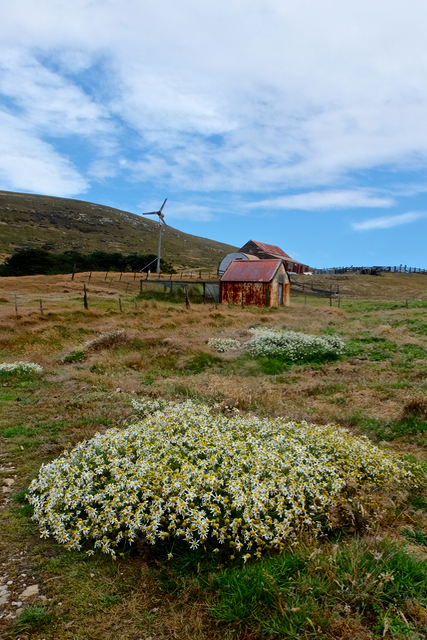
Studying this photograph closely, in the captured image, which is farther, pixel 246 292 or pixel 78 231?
pixel 78 231

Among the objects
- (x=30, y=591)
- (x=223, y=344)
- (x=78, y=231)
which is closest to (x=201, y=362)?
(x=223, y=344)

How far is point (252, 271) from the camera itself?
1356 inches

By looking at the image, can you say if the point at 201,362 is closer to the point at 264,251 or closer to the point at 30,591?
the point at 30,591

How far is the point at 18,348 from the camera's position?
15.3 m

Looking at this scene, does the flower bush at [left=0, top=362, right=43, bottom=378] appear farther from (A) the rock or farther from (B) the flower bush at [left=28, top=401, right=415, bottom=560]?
(A) the rock

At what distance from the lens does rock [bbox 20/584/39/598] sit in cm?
361

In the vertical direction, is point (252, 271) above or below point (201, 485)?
above

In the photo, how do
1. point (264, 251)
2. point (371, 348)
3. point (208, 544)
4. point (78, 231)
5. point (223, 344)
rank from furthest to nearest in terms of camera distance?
point (78, 231) < point (264, 251) < point (223, 344) < point (371, 348) < point (208, 544)

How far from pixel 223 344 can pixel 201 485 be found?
36.3 feet

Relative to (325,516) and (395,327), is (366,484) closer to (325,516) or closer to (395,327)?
(325,516)

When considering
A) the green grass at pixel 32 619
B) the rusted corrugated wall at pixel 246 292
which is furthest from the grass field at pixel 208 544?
the rusted corrugated wall at pixel 246 292

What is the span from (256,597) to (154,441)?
272 centimetres

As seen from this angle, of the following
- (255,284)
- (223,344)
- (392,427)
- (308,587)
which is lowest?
(392,427)

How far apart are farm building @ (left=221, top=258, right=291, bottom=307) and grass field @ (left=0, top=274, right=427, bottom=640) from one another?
16825 mm
